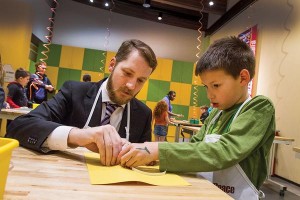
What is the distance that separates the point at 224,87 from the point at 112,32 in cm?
828

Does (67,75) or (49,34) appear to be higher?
(49,34)

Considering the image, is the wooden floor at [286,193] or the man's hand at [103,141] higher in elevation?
the man's hand at [103,141]

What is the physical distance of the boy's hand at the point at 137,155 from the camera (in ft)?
2.72

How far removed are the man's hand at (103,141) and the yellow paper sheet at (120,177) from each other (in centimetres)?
3

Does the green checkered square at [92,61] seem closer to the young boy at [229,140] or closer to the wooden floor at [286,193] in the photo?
the wooden floor at [286,193]

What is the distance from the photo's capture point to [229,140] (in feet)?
2.86

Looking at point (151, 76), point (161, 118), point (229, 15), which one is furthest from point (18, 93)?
point (229, 15)

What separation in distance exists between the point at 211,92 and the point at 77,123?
2.10ft

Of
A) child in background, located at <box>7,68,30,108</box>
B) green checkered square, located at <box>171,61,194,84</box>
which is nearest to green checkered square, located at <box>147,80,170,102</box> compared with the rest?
green checkered square, located at <box>171,61,194,84</box>

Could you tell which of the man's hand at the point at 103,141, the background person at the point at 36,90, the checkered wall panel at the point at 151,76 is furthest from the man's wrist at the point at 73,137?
the checkered wall panel at the point at 151,76

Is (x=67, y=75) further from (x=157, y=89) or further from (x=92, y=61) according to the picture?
(x=157, y=89)

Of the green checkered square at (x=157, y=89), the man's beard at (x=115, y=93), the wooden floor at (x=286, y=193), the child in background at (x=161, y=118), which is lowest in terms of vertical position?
the wooden floor at (x=286, y=193)

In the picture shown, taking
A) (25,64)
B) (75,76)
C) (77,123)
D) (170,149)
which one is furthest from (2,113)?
(75,76)

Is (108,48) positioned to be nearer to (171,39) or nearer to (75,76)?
(75,76)
